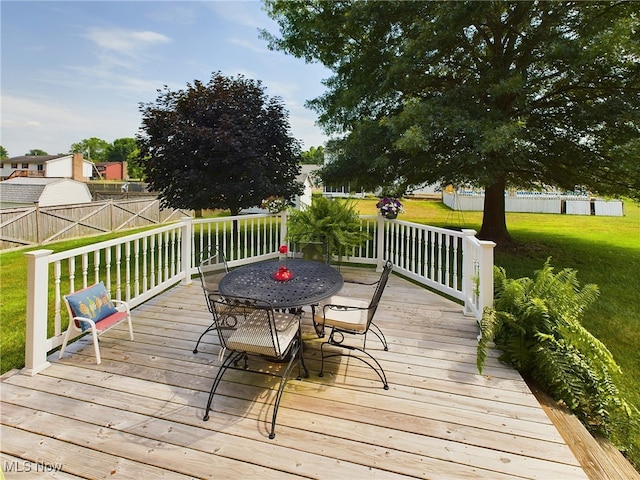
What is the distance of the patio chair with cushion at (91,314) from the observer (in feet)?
9.15

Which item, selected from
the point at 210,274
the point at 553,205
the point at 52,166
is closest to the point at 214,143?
the point at 210,274

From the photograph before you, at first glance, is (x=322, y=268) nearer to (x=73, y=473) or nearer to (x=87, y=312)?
(x=87, y=312)

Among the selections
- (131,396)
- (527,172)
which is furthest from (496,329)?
(527,172)

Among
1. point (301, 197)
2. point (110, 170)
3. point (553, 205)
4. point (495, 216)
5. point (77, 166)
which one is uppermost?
point (110, 170)

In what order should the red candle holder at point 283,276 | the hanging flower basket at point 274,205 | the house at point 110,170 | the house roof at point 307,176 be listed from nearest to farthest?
the red candle holder at point 283,276, the hanging flower basket at point 274,205, the house roof at point 307,176, the house at point 110,170

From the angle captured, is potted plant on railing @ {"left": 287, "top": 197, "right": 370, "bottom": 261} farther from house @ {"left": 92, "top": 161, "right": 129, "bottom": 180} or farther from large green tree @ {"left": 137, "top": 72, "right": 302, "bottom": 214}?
house @ {"left": 92, "top": 161, "right": 129, "bottom": 180}

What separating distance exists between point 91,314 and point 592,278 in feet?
25.2

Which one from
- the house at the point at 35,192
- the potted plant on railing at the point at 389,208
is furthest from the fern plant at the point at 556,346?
the house at the point at 35,192

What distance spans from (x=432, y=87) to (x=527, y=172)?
3.10 metres

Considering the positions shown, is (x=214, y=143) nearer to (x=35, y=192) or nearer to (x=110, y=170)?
(x=35, y=192)

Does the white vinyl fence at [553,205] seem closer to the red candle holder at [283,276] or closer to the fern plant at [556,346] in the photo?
the fern plant at [556,346]

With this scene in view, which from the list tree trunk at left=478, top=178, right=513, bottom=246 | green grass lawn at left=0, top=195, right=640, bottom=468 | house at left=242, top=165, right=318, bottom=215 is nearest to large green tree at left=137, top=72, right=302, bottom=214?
house at left=242, top=165, right=318, bottom=215

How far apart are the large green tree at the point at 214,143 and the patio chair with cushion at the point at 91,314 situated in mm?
4833

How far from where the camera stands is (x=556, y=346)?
2662 mm
